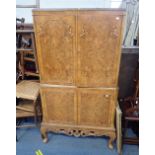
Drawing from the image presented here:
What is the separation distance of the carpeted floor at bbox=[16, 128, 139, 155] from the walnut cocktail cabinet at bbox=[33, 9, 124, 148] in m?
0.11

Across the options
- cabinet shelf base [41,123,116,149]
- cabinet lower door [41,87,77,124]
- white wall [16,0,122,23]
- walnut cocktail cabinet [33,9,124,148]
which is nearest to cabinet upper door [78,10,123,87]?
walnut cocktail cabinet [33,9,124,148]

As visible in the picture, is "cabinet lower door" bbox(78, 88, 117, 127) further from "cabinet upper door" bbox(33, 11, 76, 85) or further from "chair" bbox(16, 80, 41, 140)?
"chair" bbox(16, 80, 41, 140)

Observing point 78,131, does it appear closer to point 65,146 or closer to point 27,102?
point 65,146

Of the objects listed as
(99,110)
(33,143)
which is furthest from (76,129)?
(33,143)

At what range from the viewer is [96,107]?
2.30 metres

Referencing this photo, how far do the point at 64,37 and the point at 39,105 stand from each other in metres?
1.07

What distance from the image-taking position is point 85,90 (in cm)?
225

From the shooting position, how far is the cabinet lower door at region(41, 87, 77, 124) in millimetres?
2297

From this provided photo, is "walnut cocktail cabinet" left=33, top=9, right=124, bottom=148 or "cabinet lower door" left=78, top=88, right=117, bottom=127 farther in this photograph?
"cabinet lower door" left=78, top=88, right=117, bottom=127

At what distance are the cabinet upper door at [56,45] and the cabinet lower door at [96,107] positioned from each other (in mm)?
232

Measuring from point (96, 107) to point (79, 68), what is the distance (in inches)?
19.2

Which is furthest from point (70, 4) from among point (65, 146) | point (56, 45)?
point (65, 146)
